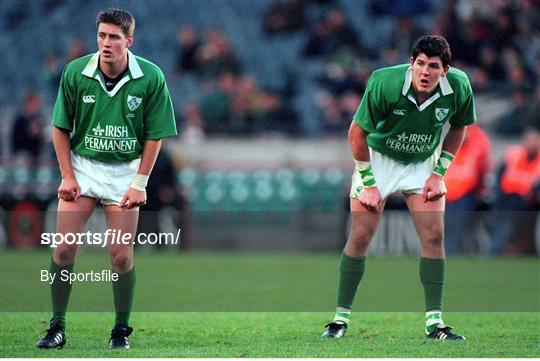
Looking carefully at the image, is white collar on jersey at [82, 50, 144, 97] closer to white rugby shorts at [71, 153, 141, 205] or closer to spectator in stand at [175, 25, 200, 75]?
white rugby shorts at [71, 153, 141, 205]

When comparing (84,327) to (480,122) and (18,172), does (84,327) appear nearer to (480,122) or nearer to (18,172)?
(18,172)

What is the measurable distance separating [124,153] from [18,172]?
35.8ft

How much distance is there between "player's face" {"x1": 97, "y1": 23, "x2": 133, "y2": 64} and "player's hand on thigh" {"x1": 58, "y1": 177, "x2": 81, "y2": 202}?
74 cm

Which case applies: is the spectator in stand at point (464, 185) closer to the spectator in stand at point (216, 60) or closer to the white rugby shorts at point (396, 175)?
the spectator in stand at point (216, 60)

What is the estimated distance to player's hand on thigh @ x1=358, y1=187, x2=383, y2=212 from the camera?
7.59 metres

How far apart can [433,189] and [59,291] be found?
2.47 metres

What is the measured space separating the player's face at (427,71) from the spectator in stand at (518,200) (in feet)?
28.6

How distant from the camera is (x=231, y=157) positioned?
19.1 meters

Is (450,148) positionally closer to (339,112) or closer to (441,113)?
(441,113)

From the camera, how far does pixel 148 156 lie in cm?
707

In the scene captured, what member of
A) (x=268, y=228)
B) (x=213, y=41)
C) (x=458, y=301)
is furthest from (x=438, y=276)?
(x=213, y=41)

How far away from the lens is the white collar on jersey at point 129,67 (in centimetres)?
700

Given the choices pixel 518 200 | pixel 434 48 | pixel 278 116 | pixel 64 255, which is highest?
pixel 278 116

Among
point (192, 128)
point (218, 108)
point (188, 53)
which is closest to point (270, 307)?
point (192, 128)
